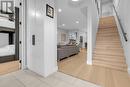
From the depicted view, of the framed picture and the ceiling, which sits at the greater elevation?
the ceiling

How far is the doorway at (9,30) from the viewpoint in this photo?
4.09 meters

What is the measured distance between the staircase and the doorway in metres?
3.61

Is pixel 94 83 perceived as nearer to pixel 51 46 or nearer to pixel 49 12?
pixel 51 46

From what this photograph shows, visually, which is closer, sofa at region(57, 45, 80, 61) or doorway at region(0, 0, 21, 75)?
sofa at region(57, 45, 80, 61)

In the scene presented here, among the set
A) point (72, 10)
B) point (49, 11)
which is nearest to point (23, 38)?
point (49, 11)

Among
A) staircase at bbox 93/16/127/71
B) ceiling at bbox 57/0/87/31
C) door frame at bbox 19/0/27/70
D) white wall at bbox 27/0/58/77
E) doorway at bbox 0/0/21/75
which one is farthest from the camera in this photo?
doorway at bbox 0/0/21/75

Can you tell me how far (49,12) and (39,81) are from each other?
1831 millimetres

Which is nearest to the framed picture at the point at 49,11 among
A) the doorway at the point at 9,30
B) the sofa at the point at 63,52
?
the sofa at the point at 63,52

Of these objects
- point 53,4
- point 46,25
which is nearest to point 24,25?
point 46,25

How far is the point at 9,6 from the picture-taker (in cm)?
458

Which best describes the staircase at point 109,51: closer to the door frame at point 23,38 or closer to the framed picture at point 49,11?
the framed picture at point 49,11

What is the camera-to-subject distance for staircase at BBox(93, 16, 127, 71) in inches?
126

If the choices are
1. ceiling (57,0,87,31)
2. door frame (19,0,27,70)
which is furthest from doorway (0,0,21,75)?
ceiling (57,0,87,31)

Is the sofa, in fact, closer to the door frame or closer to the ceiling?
the door frame
